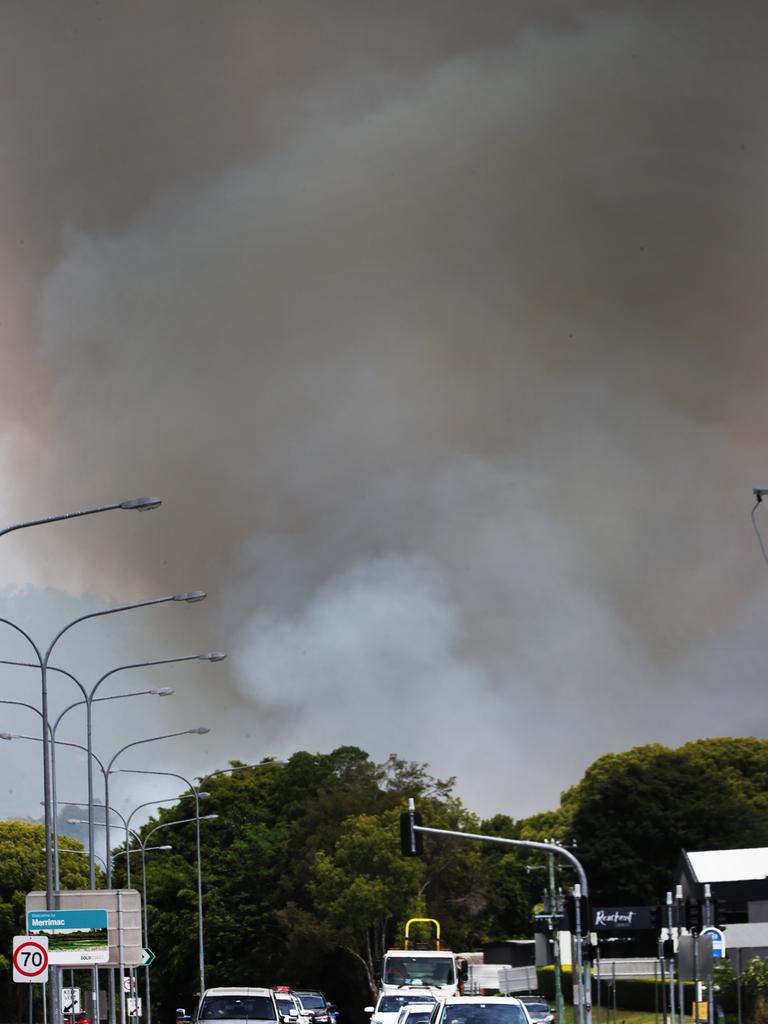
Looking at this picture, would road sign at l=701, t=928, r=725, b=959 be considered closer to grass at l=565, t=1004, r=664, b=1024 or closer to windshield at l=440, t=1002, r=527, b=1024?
windshield at l=440, t=1002, r=527, b=1024

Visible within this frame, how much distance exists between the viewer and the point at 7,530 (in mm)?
30219

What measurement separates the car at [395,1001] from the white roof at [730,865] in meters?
28.3

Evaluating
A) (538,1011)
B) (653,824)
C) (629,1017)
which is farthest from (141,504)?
(653,824)

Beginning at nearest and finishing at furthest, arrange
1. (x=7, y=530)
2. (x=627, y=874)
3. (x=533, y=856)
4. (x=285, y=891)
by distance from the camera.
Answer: (x=7, y=530)
(x=285, y=891)
(x=627, y=874)
(x=533, y=856)

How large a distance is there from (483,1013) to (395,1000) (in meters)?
19.9

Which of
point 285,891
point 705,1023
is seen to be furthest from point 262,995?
point 285,891

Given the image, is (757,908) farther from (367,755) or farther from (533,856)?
(533,856)

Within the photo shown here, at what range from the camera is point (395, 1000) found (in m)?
47.8

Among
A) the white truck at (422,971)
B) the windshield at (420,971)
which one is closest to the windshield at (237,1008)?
the white truck at (422,971)

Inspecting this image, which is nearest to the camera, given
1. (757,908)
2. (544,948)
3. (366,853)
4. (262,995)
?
(262,995)

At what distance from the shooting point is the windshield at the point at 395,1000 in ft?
154

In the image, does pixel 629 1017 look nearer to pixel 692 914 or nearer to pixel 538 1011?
pixel 538 1011

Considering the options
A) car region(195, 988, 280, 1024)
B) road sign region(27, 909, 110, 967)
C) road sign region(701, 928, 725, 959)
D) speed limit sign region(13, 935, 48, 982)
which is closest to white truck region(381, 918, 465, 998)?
road sign region(701, 928, 725, 959)

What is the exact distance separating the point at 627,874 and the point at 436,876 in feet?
58.6
